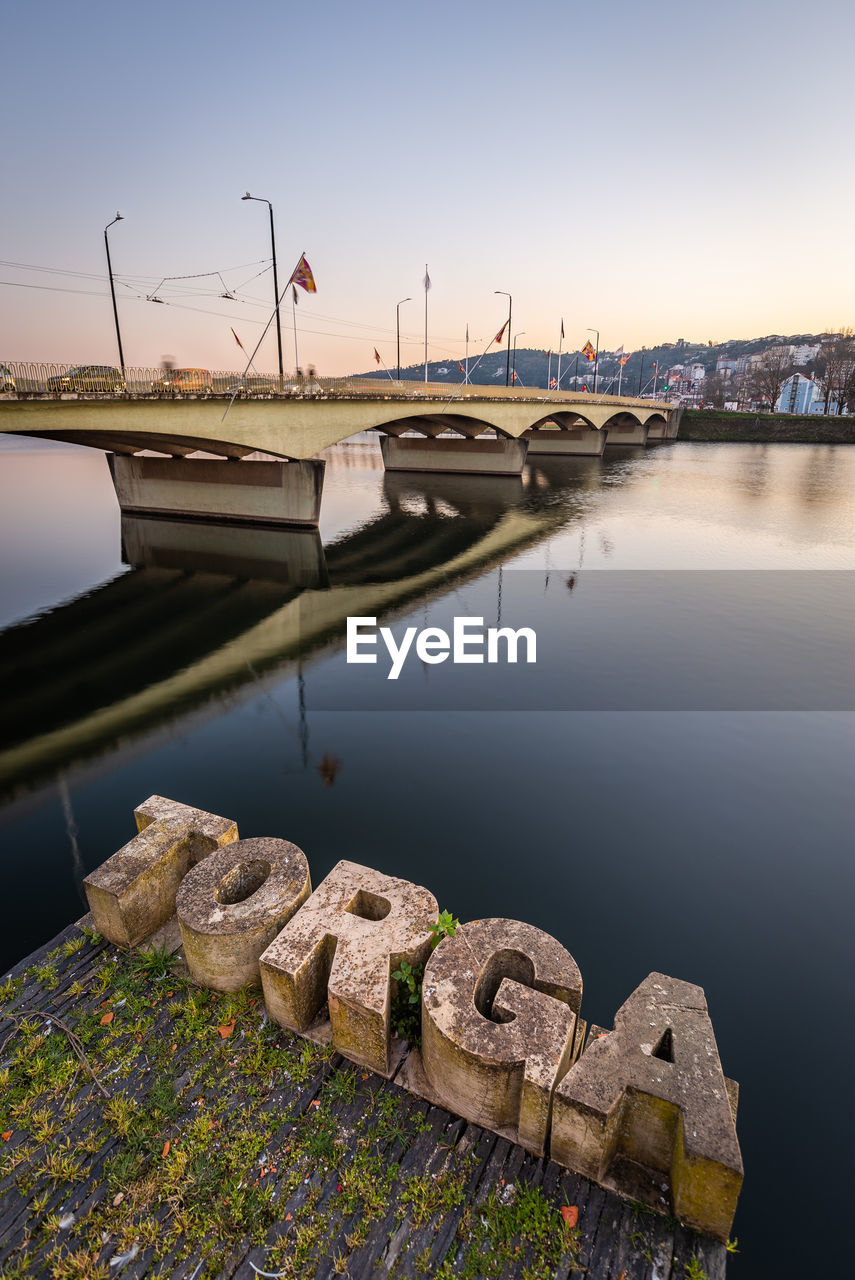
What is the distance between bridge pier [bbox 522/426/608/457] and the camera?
91062 millimetres

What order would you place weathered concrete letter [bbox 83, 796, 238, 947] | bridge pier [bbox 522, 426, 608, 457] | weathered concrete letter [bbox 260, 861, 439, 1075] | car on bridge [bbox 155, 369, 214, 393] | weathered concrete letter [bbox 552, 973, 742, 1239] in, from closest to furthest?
weathered concrete letter [bbox 552, 973, 742, 1239]
weathered concrete letter [bbox 260, 861, 439, 1075]
weathered concrete letter [bbox 83, 796, 238, 947]
car on bridge [bbox 155, 369, 214, 393]
bridge pier [bbox 522, 426, 608, 457]

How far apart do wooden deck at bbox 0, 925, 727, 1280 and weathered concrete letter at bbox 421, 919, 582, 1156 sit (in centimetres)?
32

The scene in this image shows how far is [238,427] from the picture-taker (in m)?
31.0

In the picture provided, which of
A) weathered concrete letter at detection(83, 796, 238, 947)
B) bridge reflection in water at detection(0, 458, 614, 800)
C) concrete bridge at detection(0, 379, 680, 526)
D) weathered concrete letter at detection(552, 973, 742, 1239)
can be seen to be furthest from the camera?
concrete bridge at detection(0, 379, 680, 526)

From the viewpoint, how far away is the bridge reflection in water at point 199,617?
1639 centimetres

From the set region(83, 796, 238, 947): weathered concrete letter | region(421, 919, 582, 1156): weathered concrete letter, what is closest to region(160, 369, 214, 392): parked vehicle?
region(83, 796, 238, 947): weathered concrete letter

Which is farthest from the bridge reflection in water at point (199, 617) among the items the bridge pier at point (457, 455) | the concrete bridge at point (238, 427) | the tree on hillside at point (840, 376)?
the tree on hillside at point (840, 376)

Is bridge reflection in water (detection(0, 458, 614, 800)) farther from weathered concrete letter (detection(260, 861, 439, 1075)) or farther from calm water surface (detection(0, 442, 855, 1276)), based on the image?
weathered concrete letter (detection(260, 861, 439, 1075))

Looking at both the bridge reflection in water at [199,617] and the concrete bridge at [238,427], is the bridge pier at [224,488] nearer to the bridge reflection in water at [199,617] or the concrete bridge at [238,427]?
the concrete bridge at [238,427]

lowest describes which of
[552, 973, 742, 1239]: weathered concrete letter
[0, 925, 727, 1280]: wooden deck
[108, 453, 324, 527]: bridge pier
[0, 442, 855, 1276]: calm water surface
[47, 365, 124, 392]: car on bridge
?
[0, 442, 855, 1276]: calm water surface

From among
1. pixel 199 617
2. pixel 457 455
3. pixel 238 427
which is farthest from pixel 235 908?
pixel 457 455

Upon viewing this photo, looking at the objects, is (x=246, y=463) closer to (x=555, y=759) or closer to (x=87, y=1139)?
(x=555, y=759)

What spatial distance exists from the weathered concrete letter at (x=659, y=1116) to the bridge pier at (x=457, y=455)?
62.7 meters

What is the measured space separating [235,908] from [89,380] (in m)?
23.7
